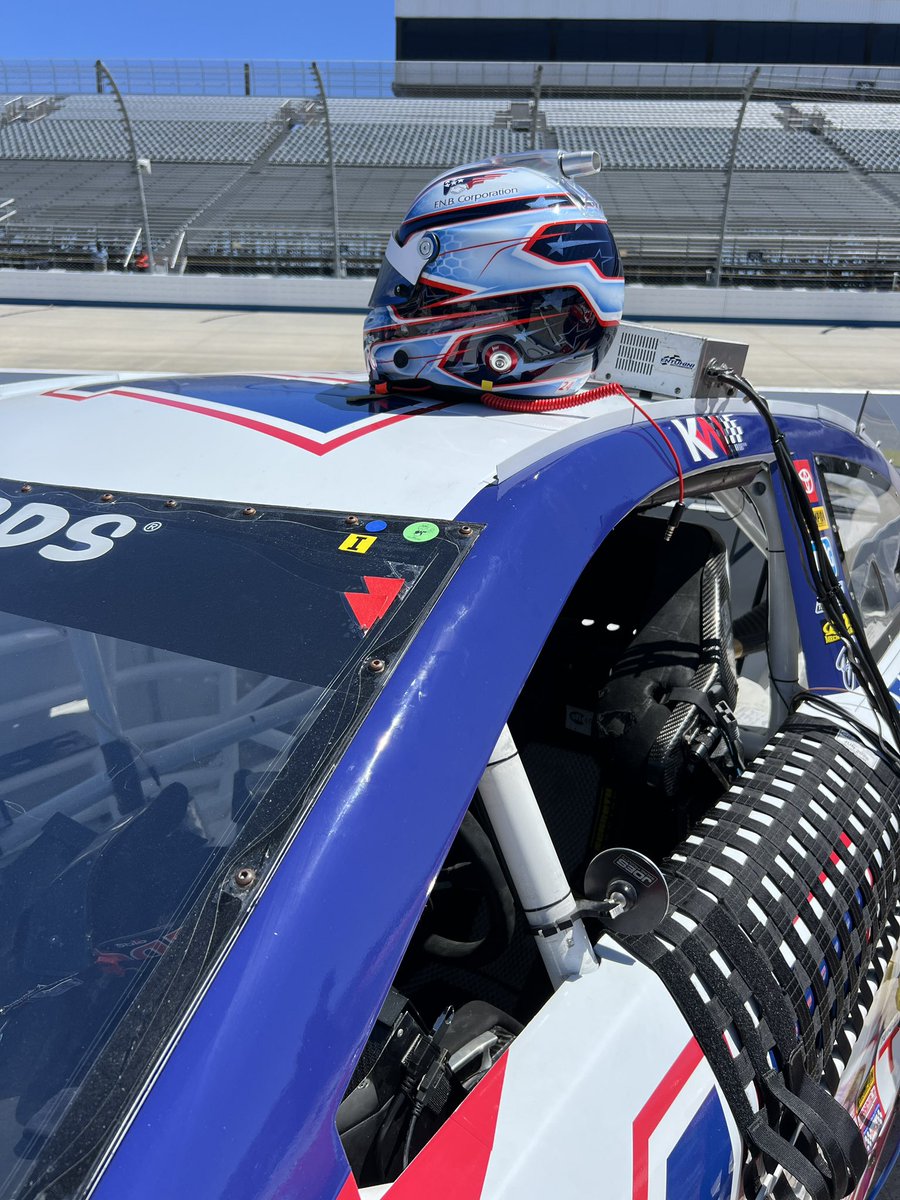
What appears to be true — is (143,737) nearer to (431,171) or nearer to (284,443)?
(284,443)

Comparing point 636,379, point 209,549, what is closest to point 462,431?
point 209,549

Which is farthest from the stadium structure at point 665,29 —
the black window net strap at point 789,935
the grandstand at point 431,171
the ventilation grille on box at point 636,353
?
the black window net strap at point 789,935

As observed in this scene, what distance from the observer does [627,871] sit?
114 cm

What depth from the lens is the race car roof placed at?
1301mm

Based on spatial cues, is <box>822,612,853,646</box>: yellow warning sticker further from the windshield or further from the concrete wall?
the concrete wall

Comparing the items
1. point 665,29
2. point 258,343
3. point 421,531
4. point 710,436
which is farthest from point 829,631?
point 665,29

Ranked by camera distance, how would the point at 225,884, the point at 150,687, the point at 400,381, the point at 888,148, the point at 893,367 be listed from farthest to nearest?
the point at 888,148 → the point at 893,367 → the point at 400,381 → the point at 150,687 → the point at 225,884

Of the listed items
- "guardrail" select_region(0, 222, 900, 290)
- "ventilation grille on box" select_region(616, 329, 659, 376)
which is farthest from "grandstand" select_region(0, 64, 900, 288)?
"ventilation grille on box" select_region(616, 329, 659, 376)

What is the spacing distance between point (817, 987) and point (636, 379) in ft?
4.12

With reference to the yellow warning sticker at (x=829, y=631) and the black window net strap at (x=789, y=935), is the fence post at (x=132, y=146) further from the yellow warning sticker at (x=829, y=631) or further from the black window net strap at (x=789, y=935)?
the black window net strap at (x=789, y=935)

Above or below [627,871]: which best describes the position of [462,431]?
above

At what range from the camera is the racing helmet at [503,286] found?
1.80 meters

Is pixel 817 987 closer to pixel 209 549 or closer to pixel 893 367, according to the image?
pixel 209 549

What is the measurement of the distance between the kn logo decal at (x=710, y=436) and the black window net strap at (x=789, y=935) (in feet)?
1.88
